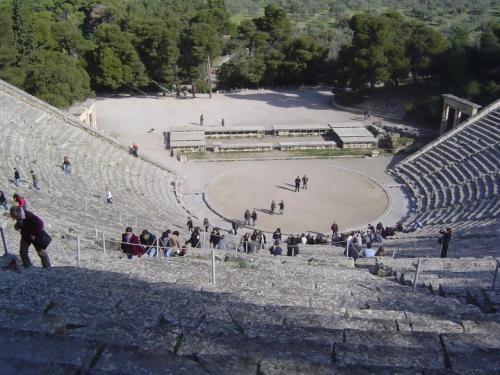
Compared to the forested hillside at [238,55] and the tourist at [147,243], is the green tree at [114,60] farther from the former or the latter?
the tourist at [147,243]

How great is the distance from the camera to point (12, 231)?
11.4 m

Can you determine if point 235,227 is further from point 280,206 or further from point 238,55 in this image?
point 238,55

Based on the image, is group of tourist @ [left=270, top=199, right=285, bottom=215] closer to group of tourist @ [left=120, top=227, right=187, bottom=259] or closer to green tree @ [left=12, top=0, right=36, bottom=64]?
group of tourist @ [left=120, top=227, right=187, bottom=259]

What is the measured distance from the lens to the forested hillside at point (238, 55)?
33.4 m

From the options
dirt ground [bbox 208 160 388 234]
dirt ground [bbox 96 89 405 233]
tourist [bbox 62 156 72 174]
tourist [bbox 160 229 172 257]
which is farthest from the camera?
dirt ground [bbox 96 89 405 233]

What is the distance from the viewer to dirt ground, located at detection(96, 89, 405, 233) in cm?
2223

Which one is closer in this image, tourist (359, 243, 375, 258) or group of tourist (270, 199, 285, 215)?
tourist (359, 243, 375, 258)

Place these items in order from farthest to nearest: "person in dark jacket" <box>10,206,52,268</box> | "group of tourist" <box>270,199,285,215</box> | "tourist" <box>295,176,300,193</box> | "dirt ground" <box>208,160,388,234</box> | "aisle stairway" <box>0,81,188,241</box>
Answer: "tourist" <box>295,176,300,193</box>
"group of tourist" <box>270,199,285,215</box>
"dirt ground" <box>208,160,388,234</box>
"aisle stairway" <box>0,81,188,241</box>
"person in dark jacket" <box>10,206,52,268</box>

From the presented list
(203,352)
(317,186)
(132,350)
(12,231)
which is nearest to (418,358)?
(203,352)

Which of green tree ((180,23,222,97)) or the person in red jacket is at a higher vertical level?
green tree ((180,23,222,97))

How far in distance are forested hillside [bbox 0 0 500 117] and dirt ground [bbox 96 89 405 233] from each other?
3.17 m

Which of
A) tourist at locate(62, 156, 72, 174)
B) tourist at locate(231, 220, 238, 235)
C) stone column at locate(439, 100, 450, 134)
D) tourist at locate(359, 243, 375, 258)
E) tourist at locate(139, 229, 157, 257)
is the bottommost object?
tourist at locate(231, 220, 238, 235)

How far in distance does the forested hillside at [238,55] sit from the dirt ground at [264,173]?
10.4 feet

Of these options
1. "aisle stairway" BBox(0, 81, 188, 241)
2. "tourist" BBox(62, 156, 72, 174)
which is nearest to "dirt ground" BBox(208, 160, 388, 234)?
"aisle stairway" BBox(0, 81, 188, 241)
